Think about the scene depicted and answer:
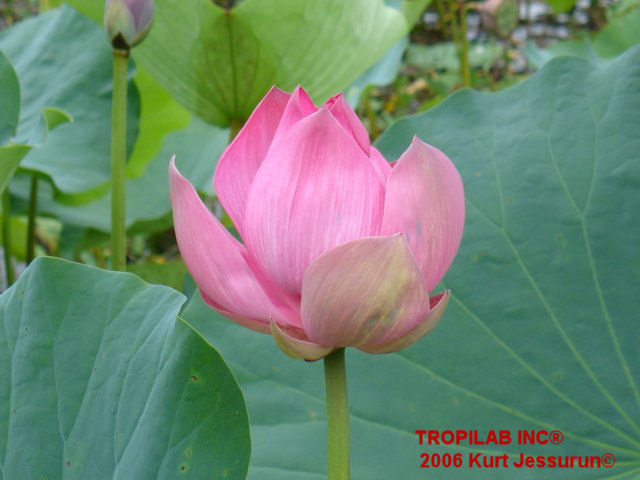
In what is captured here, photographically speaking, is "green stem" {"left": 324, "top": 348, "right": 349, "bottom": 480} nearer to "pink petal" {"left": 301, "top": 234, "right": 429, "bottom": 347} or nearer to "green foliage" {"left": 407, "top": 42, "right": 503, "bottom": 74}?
"pink petal" {"left": 301, "top": 234, "right": 429, "bottom": 347}

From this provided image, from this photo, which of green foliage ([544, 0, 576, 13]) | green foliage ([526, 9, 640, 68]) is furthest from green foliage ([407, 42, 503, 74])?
green foliage ([526, 9, 640, 68])

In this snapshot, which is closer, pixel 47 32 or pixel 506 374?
pixel 506 374

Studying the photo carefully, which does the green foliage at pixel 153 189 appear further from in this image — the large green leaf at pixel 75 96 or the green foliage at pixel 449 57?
the green foliage at pixel 449 57

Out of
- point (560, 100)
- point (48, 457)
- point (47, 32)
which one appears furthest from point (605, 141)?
point (47, 32)

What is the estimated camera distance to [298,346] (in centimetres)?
42

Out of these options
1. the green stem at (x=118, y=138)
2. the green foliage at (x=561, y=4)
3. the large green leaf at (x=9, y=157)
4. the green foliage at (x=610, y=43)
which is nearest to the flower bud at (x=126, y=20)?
the green stem at (x=118, y=138)

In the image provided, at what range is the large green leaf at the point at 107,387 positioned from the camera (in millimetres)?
504

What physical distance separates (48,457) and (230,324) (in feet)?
0.92

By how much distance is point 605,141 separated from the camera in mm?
806

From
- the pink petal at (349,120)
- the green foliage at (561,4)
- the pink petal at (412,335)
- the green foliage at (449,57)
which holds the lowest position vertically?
the green foliage at (449,57)

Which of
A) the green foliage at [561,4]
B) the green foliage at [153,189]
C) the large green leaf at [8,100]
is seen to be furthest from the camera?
the green foliage at [561,4]

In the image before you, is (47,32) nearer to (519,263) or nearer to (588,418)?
(519,263)

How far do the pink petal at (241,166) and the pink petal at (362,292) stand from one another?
9 centimetres

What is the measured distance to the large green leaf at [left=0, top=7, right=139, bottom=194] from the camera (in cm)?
118
